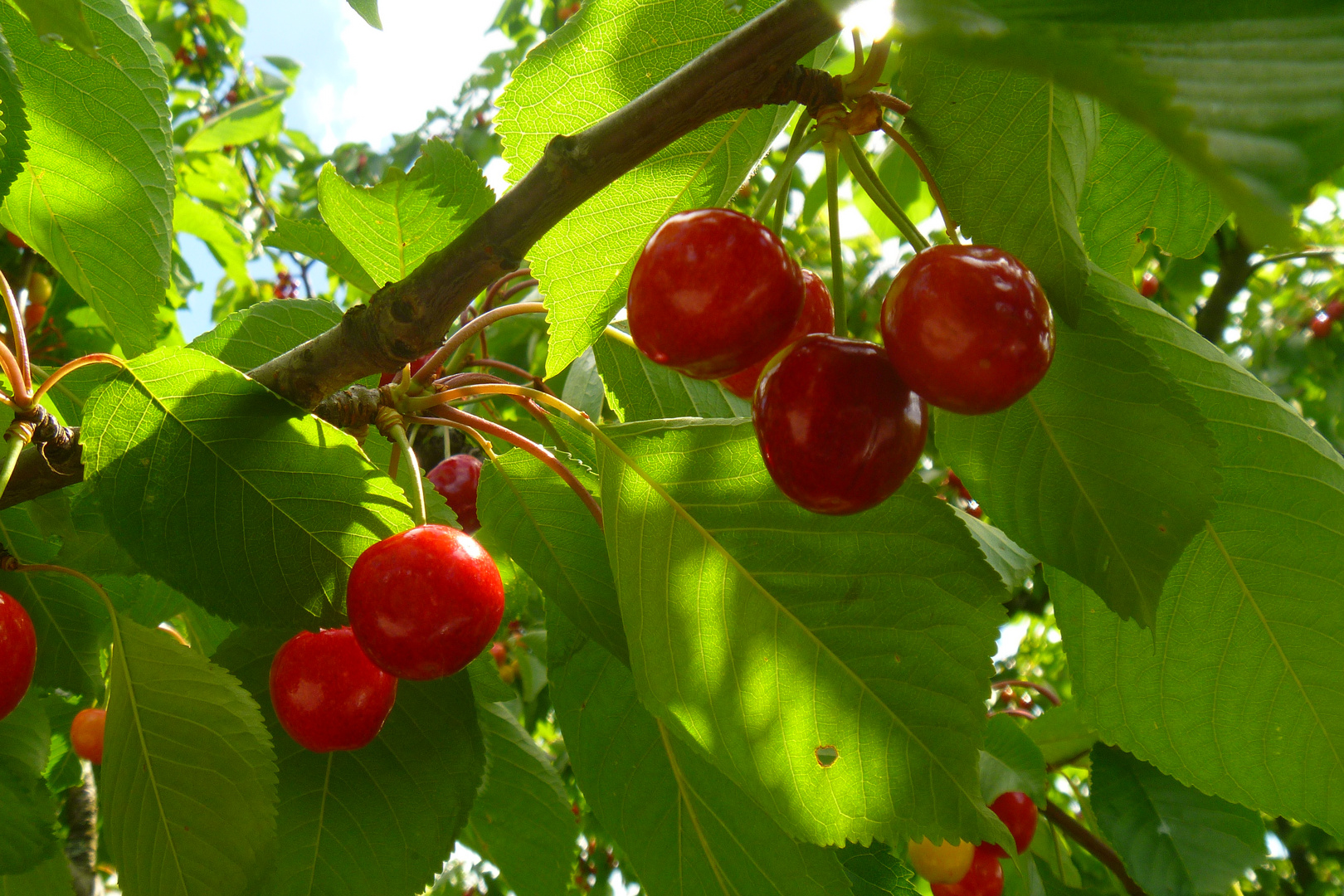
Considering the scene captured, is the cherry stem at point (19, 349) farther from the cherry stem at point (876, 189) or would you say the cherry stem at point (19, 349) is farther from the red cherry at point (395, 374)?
the cherry stem at point (876, 189)

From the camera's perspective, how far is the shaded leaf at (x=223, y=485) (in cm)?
96

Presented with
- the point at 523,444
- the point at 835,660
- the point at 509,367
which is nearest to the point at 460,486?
the point at 509,367

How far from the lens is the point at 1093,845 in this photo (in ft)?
8.14

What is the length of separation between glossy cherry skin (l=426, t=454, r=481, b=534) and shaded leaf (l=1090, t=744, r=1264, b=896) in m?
1.50

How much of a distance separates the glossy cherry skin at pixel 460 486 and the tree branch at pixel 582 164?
2.72 ft

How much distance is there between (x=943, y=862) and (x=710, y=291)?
1533 mm

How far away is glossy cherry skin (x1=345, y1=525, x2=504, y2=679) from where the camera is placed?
0.91 meters

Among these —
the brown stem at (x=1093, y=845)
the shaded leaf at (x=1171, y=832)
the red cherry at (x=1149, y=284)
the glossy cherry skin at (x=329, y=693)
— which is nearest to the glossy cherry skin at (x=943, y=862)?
the shaded leaf at (x=1171, y=832)

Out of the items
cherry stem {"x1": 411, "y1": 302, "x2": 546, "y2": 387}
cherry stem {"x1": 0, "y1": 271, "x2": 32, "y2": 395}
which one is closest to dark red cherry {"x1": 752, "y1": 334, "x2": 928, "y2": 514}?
cherry stem {"x1": 411, "y1": 302, "x2": 546, "y2": 387}

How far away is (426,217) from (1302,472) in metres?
1.06

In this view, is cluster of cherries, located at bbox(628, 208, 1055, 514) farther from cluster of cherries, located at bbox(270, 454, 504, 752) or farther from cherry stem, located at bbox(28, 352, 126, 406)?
cherry stem, located at bbox(28, 352, 126, 406)

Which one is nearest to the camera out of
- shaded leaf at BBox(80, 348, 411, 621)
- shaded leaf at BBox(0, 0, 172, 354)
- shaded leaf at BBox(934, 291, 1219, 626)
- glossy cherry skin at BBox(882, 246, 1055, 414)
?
glossy cherry skin at BBox(882, 246, 1055, 414)

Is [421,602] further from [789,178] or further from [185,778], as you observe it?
[789,178]

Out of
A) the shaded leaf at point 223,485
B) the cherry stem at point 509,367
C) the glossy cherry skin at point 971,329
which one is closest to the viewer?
the glossy cherry skin at point 971,329
